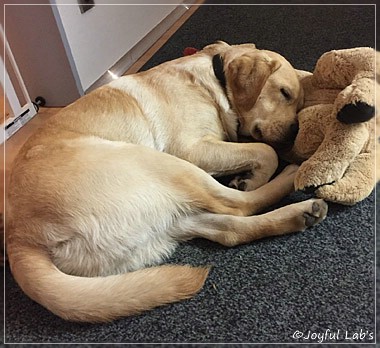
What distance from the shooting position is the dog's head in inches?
62.6

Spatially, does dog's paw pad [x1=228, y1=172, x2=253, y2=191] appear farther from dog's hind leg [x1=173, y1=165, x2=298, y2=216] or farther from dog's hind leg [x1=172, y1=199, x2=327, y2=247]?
dog's hind leg [x1=172, y1=199, x2=327, y2=247]

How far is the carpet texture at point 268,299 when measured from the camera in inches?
46.0

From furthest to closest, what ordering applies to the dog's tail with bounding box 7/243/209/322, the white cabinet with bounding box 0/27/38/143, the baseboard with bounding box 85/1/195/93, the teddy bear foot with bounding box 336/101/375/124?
the baseboard with bounding box 85/1/195/93 < the white cabinet with bounding box 0/27/38/143 < the teddy bear foot with bounding box 336/101/375/124 < the dog's tail with bounding box 7/243/209/322

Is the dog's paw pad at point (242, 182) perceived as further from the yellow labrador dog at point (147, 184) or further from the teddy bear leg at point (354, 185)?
the teddy bear leg at point (354, 185)

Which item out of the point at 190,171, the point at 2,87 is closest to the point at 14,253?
the point at 190,171

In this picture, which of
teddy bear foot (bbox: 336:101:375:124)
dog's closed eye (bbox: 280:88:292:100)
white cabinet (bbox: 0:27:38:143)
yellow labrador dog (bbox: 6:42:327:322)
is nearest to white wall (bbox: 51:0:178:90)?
white cabinet (bbox: 0:27:38:143)

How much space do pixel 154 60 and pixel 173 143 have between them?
112 centimetres

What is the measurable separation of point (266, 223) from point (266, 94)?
0.44 metres

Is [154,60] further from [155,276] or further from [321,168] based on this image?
[155,276]

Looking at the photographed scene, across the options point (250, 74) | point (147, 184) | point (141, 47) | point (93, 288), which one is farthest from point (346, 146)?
point (141, 47)

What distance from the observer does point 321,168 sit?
138 centimetres

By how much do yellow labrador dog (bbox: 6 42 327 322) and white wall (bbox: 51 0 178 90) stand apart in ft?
2.58

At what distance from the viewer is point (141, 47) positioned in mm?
2875

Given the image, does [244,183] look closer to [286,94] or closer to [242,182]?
[242,182]
